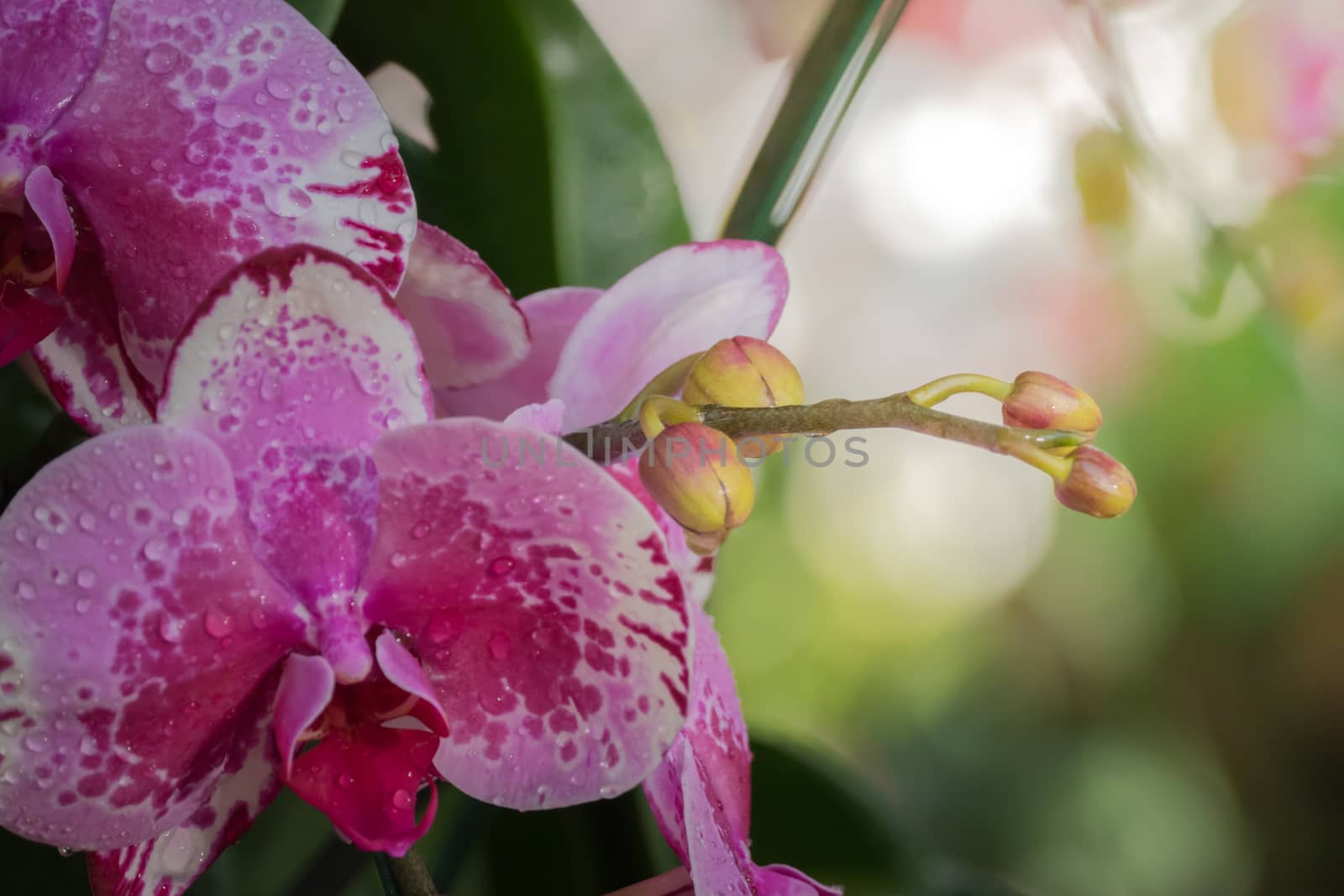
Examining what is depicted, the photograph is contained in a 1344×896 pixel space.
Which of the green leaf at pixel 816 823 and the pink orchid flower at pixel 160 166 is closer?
the pink orchid flower at pixel 160 166

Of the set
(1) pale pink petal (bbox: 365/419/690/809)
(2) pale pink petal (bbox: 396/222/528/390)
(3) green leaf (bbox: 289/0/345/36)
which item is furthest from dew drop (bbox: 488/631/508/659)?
(3) green leaf (bbox: 289/0/345/36)

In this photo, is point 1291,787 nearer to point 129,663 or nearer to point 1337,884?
point 1337,884

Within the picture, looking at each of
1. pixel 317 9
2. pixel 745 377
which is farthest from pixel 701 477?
pixel 317 9

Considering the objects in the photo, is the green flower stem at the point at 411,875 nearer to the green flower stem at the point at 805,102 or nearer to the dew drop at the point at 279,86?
the dew drop at the point at 279,86

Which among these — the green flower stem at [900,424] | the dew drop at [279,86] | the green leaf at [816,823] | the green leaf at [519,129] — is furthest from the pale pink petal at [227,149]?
the green leaf at [816,823]

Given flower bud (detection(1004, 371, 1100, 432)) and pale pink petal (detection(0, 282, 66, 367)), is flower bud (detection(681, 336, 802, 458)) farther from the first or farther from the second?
pale pink petal (detection(0, 282, 66, 367))

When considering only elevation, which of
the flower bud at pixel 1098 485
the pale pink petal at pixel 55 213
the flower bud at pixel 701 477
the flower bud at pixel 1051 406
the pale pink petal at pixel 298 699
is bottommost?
the pale pink petal at pixel 298 699

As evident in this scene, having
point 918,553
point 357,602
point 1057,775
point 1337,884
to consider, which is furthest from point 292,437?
point 1337,884

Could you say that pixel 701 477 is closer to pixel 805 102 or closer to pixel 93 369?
pixel 93 369
